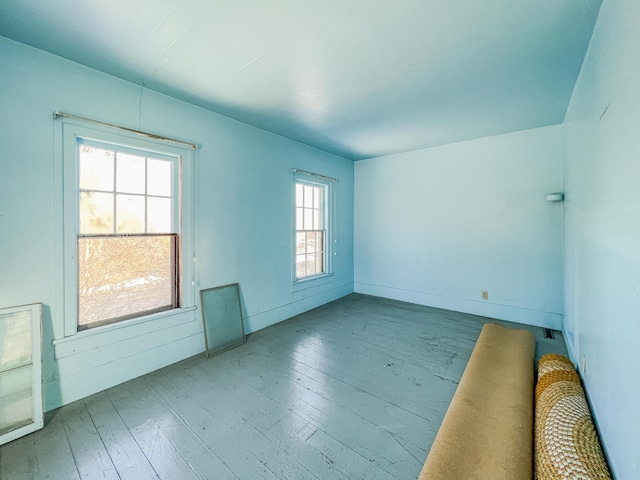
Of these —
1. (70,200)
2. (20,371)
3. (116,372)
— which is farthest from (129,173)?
(116,372)

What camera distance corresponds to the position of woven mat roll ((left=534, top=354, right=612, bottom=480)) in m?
1.14

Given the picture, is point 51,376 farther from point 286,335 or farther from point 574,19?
point 574,19

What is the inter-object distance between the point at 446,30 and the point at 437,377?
8.83 ft

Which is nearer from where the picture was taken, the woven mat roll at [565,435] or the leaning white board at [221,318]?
the woven mat roll at [565,435]

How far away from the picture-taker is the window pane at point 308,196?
4.38m

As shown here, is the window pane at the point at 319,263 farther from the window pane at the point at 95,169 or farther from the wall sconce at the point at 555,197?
the wall sconce at the point at 555,197

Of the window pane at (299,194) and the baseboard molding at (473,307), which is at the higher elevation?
the window pane at (299,194)

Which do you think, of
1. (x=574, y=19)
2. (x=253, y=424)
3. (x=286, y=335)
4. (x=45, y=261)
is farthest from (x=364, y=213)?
(x=45, y=261)

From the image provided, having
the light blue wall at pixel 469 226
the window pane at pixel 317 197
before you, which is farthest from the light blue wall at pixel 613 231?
the window pane at pixel 317 197

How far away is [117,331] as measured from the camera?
2307 millimetres

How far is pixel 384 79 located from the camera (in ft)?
7.62

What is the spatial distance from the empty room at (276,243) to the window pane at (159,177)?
19mm

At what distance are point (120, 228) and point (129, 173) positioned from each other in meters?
0.50

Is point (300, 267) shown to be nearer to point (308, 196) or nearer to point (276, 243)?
point (276, 243)
